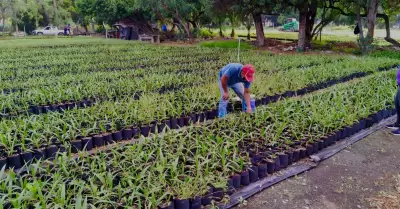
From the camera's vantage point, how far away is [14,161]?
12.6ft

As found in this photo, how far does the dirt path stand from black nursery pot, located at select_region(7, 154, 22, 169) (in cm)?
278

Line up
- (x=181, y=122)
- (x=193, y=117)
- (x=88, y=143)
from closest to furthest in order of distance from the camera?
(x=88, y=143) → (x=181, y=122) → (x=193, y=117)

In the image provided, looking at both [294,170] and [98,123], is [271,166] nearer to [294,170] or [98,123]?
[294,170]

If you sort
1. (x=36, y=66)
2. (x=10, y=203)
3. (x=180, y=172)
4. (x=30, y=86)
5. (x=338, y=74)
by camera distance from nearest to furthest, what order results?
(x=10, y=203)
(x=180, y=172)
(x=30, y=86)
(x=338, y=74)
(x=36, y=66)

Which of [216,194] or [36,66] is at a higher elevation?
[36,66]

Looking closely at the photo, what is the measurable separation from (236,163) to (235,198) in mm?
409

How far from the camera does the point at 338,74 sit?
8609 mm

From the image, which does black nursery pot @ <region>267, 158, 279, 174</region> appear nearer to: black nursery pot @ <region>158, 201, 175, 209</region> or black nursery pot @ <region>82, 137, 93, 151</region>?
black nursery pot @ <region>158, 201, 175, 209</region>

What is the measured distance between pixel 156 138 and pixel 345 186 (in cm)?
229

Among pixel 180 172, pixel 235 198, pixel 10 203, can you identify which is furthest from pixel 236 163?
pixel 10 203

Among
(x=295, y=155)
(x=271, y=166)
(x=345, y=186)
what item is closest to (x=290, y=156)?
(x=295, y=155)

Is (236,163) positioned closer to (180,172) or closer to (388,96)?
(180,172)

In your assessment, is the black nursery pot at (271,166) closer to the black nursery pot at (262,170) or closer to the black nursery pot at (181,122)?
the black nursery pot at (262,170)

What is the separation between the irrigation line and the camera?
10.5 feet
